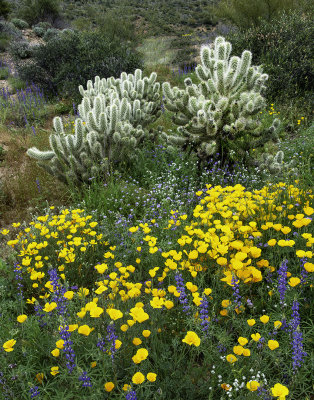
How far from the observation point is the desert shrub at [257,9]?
1353 centimetres

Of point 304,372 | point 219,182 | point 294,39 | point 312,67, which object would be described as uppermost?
point 294,39

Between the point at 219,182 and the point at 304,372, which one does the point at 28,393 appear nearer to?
the point at 304,372

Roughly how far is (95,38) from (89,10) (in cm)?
1934

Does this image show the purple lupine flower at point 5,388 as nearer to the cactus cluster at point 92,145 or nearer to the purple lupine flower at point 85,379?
the purple lupine flower at point 85,379

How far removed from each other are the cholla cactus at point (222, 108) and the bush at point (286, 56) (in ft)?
11.1

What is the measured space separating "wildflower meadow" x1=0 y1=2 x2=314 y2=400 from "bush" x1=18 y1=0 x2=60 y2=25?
17.4 m

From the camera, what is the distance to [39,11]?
2145 cm

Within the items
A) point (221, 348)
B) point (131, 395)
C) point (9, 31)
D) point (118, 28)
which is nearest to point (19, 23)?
point (9, 31)

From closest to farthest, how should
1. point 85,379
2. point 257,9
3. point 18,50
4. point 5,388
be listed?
1. point 85,379
2. point 5,388
3. point 18,50
4. point 257,9

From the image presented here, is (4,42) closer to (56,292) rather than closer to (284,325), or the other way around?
(56,292)

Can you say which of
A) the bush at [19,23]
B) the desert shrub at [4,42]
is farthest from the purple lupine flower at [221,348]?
the bush at [19,23]

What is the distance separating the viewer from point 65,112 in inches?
344

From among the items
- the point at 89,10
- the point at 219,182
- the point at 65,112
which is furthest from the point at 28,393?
the point at 89,10

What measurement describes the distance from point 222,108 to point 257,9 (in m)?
12.2
